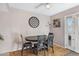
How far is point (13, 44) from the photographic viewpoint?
1547 millimetres

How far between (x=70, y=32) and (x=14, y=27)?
103 cm

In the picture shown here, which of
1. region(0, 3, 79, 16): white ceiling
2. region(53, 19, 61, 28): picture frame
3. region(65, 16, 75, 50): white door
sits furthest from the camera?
region(53, 19, 61, 28): picture frame

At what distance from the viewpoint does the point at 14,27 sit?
1.53 meters

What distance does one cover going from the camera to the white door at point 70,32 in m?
1.51

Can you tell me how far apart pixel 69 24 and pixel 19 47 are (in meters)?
1.00

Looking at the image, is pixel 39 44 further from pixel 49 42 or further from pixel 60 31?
pixel 60 31

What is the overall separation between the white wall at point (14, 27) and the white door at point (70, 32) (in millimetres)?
377

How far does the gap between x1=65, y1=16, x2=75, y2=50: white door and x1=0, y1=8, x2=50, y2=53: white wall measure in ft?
1.24

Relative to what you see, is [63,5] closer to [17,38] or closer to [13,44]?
[17,38]

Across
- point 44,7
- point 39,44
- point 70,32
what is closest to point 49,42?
point 39,44

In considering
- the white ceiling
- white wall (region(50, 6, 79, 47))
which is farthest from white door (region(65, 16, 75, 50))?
the white ceiling

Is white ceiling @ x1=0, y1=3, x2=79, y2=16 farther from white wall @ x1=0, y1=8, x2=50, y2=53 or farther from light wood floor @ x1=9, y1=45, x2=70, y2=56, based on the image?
light wood floor @ x1=9, y1=45, x2=70, y2=56

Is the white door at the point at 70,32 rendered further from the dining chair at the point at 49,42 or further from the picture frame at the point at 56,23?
the dining chair at the point at 49,42

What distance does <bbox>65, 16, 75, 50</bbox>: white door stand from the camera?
1514 mm
